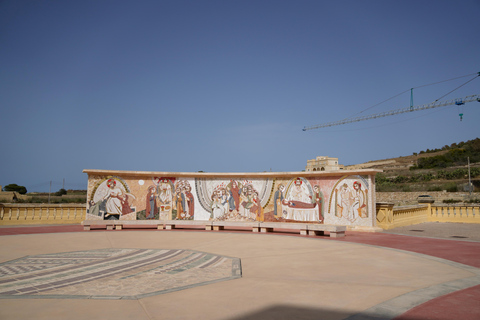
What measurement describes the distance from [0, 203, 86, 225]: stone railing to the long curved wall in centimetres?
332

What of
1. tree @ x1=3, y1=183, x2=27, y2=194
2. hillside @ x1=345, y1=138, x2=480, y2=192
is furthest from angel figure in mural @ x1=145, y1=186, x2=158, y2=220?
tree @ x1=3, y1=183, x2=27, y2=194

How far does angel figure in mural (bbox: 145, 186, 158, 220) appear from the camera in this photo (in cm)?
2195

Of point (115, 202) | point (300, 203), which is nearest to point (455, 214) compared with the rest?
point (300, 203)

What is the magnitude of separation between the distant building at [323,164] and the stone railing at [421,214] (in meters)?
82.2

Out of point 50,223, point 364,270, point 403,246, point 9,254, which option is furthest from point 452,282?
point 50,223

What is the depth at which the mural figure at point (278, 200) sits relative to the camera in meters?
21.5

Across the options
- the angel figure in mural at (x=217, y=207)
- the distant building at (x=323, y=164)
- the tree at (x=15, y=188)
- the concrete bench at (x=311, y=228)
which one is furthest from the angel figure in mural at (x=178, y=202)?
the distant building at (x=323, y=164)

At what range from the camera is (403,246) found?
13.9m

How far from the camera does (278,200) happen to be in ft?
70.7

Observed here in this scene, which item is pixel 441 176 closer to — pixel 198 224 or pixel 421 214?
pixel 421 214

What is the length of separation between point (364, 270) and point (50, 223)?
20556 mm

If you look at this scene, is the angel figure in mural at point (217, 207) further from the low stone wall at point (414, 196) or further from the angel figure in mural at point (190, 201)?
the low stone wall at point (414, 196)

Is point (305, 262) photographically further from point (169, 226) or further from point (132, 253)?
point (169, 226)

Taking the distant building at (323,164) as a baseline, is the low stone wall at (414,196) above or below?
below
